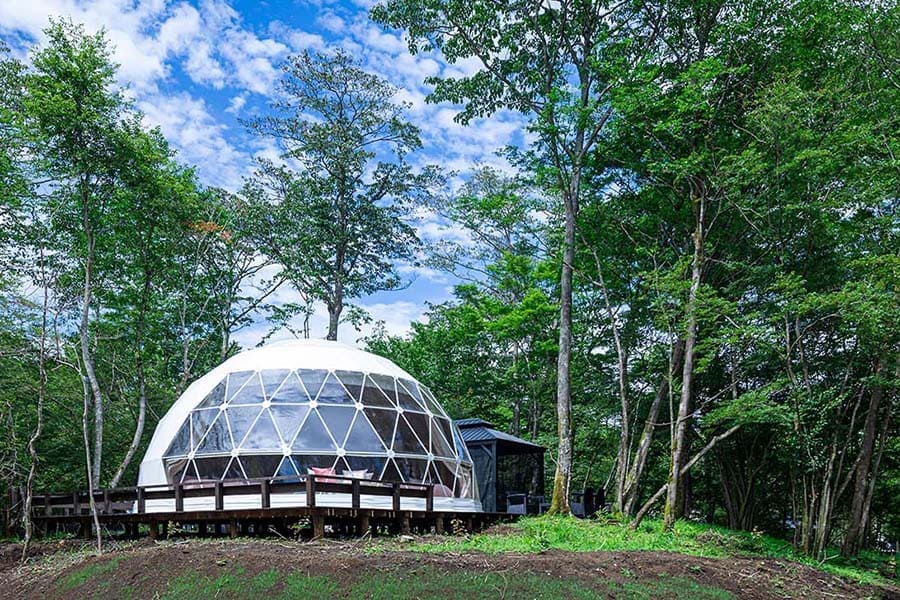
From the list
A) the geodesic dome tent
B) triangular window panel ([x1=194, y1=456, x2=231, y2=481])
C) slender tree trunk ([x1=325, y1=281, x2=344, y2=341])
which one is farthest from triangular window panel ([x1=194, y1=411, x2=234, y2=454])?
slender tree trunk ([x1=325, y1=281, x2=344, y2=341])

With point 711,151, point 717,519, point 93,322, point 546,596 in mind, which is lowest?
point 717,519

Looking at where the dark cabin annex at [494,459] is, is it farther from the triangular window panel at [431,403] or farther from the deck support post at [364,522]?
the deck support post at [364,522]

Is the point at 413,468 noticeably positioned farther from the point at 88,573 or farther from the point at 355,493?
the point at 88,573

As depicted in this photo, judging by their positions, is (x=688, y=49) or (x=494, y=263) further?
(x=494, y=263)

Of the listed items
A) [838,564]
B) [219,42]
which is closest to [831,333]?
[838,564]

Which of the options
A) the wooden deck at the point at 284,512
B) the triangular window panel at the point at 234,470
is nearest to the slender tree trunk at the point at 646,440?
the wooden deck at the point at 284,512

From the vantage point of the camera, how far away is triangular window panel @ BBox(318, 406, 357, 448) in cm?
1205

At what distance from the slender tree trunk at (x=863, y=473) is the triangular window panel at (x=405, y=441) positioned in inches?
346

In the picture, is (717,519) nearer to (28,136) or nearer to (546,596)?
(546,596)

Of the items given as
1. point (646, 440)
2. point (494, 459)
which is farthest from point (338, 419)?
point (646, 440)

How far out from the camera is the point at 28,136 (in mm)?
16438

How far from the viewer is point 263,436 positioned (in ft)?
39.0

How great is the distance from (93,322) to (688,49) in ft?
63.5

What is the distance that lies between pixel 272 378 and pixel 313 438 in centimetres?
187
